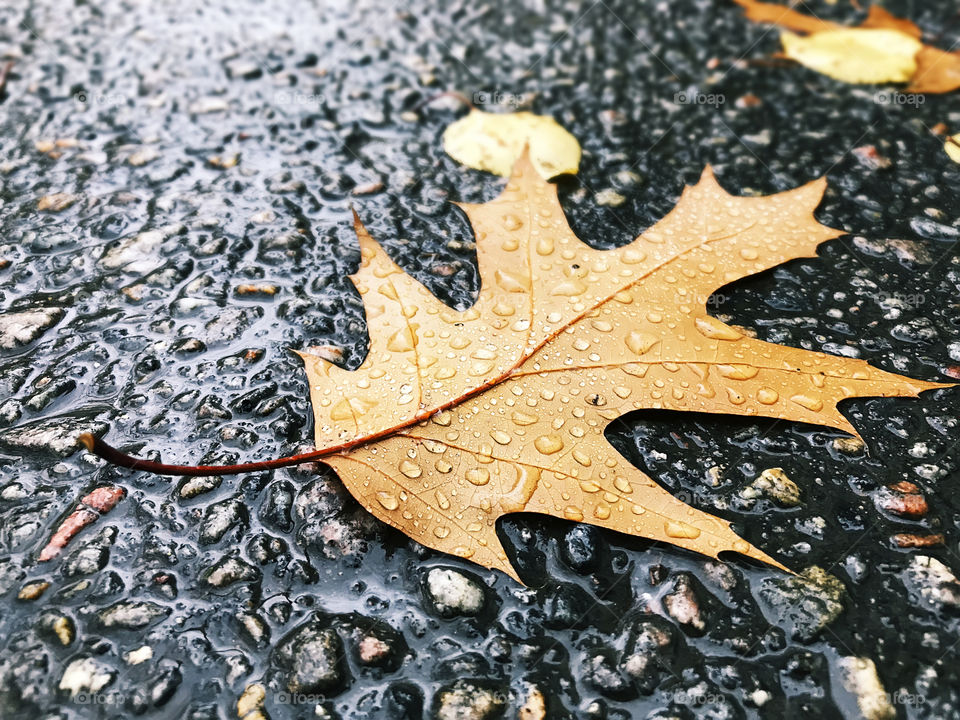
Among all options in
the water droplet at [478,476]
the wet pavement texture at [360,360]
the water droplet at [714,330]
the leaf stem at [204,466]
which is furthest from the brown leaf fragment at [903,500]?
the leaf stem at [204,466]

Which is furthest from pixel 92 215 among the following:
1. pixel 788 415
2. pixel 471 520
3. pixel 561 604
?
pixel 788 415

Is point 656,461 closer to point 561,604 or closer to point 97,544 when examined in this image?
point 561,604

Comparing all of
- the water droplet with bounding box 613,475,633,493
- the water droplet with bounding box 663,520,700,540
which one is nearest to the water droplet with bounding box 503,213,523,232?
the water droplet with bounding box 613,475,633,493

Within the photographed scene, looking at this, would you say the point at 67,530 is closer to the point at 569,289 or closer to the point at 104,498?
the point at 104,498

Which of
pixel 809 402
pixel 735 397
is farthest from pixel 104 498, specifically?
→ pixel 809 402

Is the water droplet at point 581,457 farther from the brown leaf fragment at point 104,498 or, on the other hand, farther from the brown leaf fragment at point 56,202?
the brown leaf fragment at point 56,202
